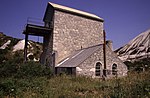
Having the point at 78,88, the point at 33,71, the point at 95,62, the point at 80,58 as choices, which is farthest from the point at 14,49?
the point at 78,88

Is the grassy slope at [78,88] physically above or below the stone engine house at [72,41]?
below

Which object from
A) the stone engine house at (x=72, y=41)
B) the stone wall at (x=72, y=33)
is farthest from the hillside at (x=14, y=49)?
the stone wall at (x=72, y=33)

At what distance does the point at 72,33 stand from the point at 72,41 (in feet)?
3.98

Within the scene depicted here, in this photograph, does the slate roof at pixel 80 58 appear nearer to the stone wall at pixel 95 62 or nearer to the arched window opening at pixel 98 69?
the stone wall at pixel 95 62

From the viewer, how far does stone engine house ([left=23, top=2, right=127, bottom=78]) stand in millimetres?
15703

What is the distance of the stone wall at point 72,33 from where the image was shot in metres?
20.4

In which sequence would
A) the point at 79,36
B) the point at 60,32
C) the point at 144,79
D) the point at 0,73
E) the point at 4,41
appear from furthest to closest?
the point at 4,41 < the point at 79,36 < the point at 60,32 < the point at 0,73 < the point at 144,79

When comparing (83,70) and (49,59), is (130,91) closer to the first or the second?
(83,70)

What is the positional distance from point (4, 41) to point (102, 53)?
31847 millimetres

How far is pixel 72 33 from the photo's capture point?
71.1 ft

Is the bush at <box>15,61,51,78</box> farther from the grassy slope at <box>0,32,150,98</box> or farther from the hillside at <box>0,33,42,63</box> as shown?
the hillside at <box>0,33,42,63</box>

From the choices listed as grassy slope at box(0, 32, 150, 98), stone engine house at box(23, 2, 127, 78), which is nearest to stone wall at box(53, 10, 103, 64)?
stone engine house at box(23, 2, 127, 78)

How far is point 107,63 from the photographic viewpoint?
15906 mm

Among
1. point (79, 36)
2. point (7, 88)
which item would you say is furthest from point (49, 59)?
point (7, 88)
